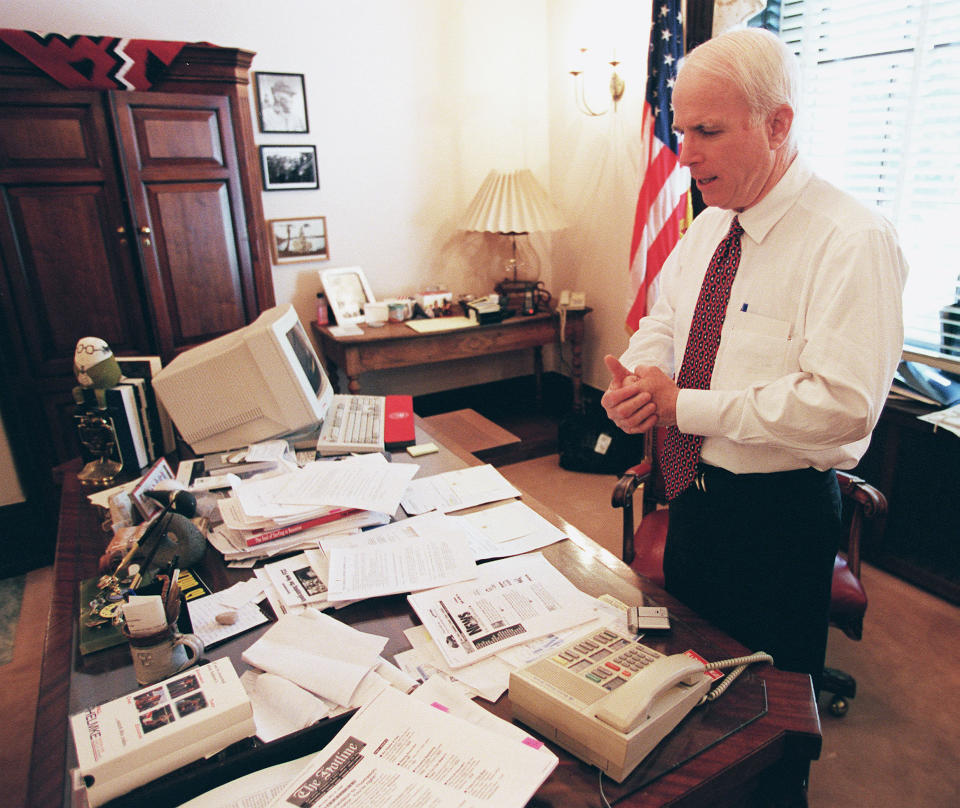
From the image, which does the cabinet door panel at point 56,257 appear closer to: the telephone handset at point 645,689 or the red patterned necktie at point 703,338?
the red patterned necktie at point 703,338

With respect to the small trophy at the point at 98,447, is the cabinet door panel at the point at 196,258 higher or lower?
higher

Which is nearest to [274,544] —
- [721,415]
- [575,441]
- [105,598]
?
[105,598]

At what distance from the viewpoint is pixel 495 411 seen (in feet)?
14.4

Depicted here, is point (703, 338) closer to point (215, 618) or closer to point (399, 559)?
point (399, 559)

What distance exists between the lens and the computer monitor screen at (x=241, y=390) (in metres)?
1.84

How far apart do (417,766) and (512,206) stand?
3321 millimetres

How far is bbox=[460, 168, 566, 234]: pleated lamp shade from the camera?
12.2 feet

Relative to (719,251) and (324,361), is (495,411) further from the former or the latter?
(719,251)

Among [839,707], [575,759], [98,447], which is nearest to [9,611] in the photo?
[98,447]

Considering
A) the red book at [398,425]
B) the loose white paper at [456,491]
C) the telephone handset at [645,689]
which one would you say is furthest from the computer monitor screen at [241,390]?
the telephone handset at [645,689]

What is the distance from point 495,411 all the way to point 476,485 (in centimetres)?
274

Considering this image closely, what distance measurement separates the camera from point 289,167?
3566mm

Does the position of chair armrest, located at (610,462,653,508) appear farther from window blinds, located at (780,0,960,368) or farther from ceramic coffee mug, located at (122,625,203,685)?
window blinds, located at (780,0,960,368)

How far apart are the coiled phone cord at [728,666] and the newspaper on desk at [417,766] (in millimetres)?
282
